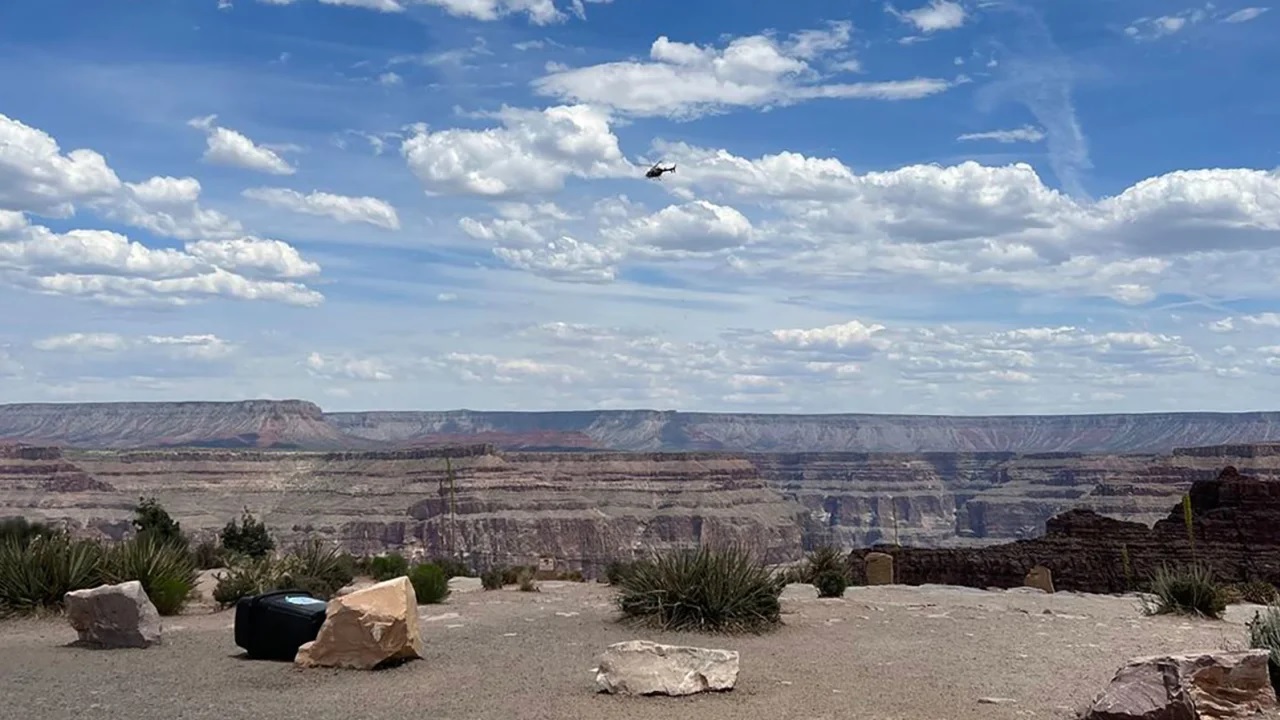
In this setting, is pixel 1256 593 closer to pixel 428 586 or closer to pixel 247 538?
pixel 428 586

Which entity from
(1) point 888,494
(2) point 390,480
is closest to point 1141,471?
(1) point 888,494

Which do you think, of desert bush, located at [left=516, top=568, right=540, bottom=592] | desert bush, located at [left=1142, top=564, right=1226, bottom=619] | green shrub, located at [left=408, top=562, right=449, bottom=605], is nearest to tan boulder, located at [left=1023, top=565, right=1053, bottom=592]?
desert bush, located at [left=1142, top=564, right=1226, bottom=619]

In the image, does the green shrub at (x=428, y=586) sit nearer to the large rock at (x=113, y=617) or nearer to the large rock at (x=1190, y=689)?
the large rock at (x=113, y=617)

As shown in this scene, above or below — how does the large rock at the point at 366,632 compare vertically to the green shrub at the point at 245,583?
above


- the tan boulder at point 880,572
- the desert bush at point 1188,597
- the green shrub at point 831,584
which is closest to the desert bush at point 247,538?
the tan boulder at point 880,572

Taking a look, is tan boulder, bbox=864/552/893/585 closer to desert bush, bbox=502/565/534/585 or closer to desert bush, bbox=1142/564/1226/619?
desert bush, bbox=502/565/534/585

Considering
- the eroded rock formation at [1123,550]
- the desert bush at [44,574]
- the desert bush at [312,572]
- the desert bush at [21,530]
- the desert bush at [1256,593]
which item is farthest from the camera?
the eroded rock formation at [1123,550]
